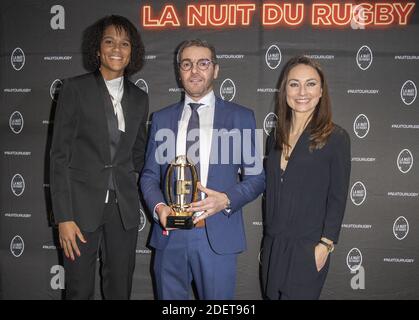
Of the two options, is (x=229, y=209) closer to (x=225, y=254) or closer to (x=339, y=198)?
(x=225, y=254)

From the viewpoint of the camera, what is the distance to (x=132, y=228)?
2617mm

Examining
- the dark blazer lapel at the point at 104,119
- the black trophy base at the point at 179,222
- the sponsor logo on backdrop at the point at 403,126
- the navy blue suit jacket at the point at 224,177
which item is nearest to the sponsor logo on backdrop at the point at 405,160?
the sponsor logo on backdrop at the point at 403,126

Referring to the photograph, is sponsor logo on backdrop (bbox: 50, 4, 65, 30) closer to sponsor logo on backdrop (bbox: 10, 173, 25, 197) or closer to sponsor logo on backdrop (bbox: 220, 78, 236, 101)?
sponsor logo on backdrop (bbox: 10, 173, 25, 197)

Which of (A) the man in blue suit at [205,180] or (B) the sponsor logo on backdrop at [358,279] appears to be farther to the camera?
(B) the sponsor logo on backdrop at [358,279]

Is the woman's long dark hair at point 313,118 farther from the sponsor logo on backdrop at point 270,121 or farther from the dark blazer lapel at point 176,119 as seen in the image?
the sponsor logo on backdrop at point 270,121

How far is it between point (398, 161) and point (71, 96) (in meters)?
2.66

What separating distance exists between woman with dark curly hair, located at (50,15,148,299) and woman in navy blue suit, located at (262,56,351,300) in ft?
3.09

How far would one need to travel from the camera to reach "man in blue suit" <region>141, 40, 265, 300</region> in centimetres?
236

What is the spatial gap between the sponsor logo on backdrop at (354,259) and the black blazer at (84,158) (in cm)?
198

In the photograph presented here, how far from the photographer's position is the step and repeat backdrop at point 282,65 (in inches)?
136

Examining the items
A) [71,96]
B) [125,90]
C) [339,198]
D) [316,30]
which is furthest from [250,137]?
[316,30]

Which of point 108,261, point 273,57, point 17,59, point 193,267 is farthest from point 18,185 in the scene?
point 273,57

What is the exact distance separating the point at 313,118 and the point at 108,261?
1521 millimetres

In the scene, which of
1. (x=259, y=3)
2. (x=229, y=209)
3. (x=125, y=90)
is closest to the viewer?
(x=229, y=209)
